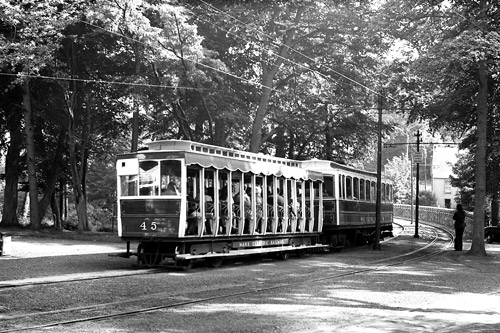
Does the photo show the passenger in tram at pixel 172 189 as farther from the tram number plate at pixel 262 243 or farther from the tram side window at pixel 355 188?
the tram side window at pixel 355 188

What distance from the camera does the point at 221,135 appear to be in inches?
1441

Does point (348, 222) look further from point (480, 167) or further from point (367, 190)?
point (480, 167)

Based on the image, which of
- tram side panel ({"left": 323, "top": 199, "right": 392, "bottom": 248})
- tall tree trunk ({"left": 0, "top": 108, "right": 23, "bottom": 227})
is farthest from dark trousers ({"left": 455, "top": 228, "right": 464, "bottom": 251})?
tall tree trunk ({"left": 0, "top": 108, "right": 23, "bottom": 227})

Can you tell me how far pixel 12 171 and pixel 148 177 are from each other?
77.4ft

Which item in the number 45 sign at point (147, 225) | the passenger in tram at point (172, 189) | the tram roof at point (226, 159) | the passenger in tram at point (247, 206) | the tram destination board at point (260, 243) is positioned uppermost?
the tram roof at point (226, 159)

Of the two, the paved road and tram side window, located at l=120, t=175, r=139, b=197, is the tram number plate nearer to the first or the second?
the paved road

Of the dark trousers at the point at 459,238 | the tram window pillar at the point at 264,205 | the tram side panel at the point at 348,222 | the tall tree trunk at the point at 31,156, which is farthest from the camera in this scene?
the tall tree trunk at the point at 31,156

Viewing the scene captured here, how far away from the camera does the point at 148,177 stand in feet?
58.8

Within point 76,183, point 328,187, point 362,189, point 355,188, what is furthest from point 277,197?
point 76,183

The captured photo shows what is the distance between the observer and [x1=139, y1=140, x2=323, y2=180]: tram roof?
711 inches

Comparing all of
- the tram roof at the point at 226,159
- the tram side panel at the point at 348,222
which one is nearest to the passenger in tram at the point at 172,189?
the tram roof at the point at 226,159

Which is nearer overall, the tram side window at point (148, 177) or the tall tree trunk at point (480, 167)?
the tram side window at point (148, 177)

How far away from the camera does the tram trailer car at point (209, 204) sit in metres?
17.7

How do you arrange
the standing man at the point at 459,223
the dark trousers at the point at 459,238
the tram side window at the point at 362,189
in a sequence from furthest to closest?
the tram side window at the point at 362,189 < the dark trousers at the point at 459,238 < the standing man at the point at 459,223
